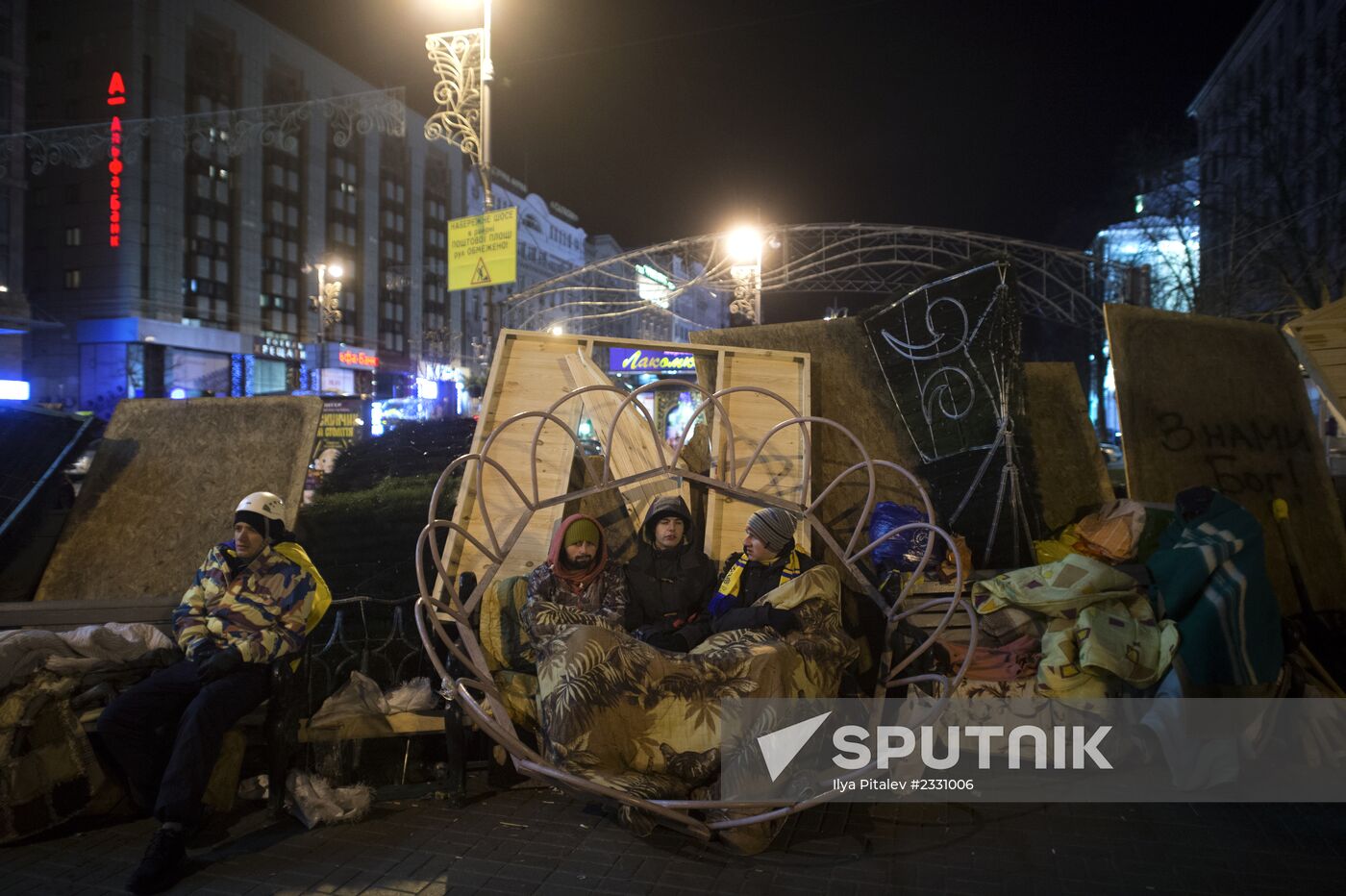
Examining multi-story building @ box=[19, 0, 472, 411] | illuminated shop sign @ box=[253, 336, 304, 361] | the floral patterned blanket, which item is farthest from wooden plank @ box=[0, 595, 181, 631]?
illuminated shop sign @ box=[253, 336, 304, 361]

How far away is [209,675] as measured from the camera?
13.3ft

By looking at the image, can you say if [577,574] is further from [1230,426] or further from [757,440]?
[1230,426]

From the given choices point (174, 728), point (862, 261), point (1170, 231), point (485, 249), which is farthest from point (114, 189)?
point (174, 728)

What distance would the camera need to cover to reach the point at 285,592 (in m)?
4.32

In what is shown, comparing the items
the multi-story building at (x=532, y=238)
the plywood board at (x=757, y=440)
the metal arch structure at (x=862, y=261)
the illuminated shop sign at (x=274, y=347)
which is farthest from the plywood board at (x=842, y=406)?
the multi-story building at (x=532, y=238)

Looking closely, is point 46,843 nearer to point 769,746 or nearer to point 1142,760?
point 769,746

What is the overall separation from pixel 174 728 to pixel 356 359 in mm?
55180

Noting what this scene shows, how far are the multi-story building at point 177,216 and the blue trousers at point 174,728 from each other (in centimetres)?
3409

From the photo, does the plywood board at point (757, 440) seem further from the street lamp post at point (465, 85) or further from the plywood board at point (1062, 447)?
the street lamp post at point (465, 85)

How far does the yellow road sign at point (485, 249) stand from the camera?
12.2 meters

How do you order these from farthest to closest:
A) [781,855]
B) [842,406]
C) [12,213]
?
[12,213] < [842,406] < [781,855]

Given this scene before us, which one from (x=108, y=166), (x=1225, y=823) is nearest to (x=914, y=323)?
(x=1225, y=823)

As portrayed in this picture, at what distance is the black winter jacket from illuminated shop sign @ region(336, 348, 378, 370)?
5421 centimetres

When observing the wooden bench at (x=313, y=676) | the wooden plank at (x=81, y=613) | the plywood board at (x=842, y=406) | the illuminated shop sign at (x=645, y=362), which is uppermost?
the illuminated shop sign at (x=645, y=362)
